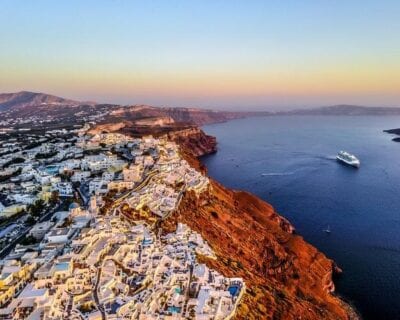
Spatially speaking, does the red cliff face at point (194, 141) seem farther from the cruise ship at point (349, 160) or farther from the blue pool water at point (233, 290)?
the blue pool water at point (233, 290)

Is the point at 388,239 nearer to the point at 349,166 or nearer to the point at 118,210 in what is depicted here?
the point at 118,210

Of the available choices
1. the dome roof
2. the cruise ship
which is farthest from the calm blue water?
the dome roof

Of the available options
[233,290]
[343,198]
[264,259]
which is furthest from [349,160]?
[233,290]

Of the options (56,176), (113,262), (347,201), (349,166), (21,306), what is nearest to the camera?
(21,306)

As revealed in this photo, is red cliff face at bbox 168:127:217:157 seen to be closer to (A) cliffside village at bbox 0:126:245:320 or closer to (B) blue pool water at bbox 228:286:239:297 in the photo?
(A) cliffside village at bbox 0:126:245:320

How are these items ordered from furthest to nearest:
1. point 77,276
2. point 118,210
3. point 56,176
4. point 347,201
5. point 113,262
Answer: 1. point 347,201
2. point 56,176
3. point 118,210
4. point 113,262
5. point 77,276

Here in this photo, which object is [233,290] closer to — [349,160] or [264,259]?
[264,259]

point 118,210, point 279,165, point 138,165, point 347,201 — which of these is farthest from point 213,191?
point 279,165
